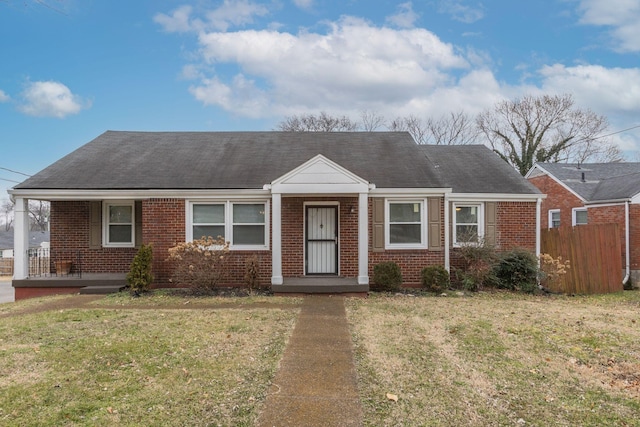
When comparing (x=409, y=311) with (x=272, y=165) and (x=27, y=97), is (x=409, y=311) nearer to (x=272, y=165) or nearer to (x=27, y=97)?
(x=272, y=165)

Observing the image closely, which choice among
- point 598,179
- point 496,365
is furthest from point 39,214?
point 496,365

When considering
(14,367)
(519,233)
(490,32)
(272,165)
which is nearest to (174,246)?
(272,165)

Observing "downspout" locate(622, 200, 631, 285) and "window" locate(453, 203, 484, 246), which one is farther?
"downspout" locate(622, 200, 631, 285)

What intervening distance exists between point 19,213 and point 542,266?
14.5 metres

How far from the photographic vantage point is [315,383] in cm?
424

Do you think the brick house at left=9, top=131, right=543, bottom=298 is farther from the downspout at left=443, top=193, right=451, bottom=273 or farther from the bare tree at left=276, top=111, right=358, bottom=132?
the bare tree at left=276, top=111, right=358, bottom=132

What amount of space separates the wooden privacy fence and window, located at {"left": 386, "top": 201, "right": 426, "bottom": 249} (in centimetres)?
452

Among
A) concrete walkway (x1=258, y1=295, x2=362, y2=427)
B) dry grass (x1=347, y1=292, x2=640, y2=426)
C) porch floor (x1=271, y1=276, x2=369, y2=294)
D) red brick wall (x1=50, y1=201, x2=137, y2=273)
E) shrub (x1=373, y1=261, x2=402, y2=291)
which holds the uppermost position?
red brick wall (x1=50, y1=201, x2=137, y2=273)

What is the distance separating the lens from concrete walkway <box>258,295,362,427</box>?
3463 millimetres

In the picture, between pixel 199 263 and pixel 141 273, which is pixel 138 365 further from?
pixel 141 273

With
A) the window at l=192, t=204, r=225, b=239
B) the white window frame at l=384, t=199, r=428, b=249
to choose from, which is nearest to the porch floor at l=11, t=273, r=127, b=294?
Result: the window at l=192, t=204, r=225, b=239

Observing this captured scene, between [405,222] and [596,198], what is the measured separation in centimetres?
907

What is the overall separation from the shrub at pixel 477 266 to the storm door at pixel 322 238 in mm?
3462

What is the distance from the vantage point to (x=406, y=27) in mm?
14562
